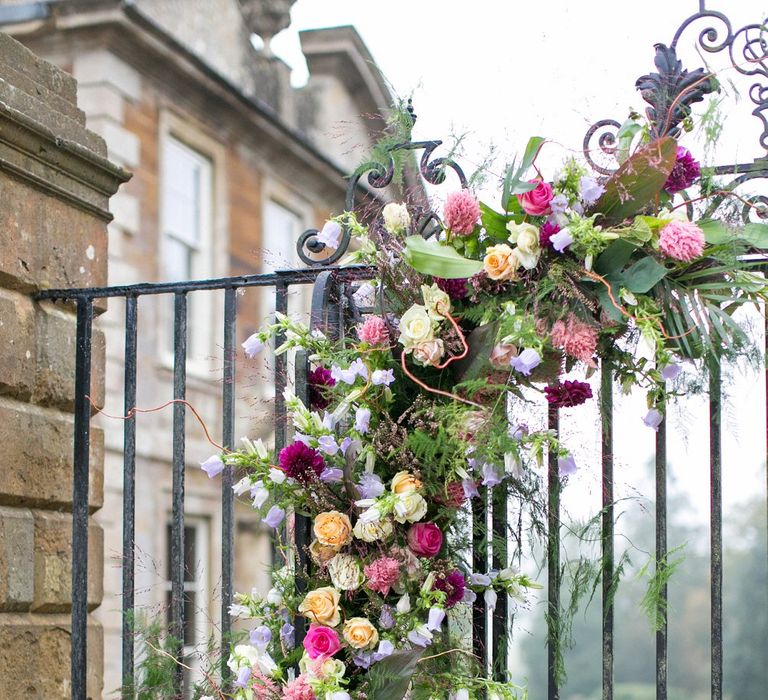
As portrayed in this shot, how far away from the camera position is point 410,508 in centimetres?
308

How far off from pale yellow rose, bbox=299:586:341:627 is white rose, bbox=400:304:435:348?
0.67m

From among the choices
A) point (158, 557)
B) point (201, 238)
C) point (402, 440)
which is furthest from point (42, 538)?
point (201, 238)

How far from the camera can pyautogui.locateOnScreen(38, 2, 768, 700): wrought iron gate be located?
3170 millimetres

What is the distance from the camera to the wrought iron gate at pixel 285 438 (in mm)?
3170

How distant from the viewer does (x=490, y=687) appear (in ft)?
10.1

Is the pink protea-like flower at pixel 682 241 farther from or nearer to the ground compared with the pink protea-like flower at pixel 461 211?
nearer to the ground

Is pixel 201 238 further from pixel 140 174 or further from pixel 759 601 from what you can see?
pixel 759 601

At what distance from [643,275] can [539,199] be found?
32 cm

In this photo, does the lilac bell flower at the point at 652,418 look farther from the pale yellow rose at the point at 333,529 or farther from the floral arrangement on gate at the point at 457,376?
the pale yellow rose at the point at 333,529

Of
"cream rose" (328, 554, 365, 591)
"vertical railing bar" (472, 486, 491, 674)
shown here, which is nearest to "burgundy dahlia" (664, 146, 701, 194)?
"vertical railing bar" (472, 486, 491, 674)

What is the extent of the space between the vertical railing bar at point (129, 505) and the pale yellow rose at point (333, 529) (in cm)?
67

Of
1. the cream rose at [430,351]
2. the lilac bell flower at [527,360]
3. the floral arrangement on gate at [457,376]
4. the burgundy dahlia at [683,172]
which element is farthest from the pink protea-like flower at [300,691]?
the burgundy dahlia at [683,172]

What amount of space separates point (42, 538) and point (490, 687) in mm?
1502

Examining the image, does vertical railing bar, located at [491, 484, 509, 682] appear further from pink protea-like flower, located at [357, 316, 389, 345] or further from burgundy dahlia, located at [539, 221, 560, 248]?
burgundy dahlia, located at [539, 221, 560, 248]
